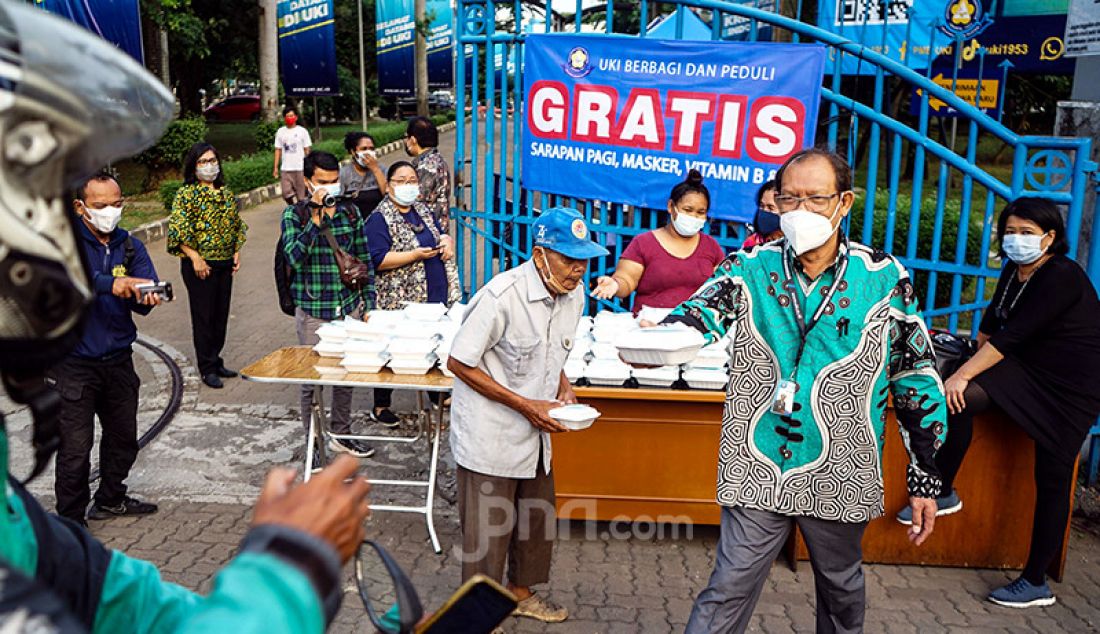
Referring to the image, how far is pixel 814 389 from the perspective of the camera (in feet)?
11.0

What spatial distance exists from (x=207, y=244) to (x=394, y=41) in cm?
1977

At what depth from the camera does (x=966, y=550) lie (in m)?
5.24

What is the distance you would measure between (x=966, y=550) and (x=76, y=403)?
4.73 metres

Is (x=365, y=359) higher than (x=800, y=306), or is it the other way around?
(x=800, y=306)

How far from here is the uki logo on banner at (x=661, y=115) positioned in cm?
656

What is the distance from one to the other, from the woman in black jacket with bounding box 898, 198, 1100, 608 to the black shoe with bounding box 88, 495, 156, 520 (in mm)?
4346

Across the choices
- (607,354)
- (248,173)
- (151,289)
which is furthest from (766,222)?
(248,173)

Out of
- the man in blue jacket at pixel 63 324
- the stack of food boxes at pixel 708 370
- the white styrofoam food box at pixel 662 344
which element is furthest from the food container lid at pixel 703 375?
the man in blue jacket at pixel 63 324

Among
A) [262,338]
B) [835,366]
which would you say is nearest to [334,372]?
[835,366]

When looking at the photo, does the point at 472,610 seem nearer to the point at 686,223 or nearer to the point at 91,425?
the point at 91,425

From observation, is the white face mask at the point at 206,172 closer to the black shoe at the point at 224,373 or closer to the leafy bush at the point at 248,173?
the black shoe at the point at 224,373

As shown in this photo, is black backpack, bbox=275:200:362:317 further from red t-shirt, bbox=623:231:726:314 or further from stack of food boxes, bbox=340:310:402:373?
red t-shirt, bbox=623:231:726:314

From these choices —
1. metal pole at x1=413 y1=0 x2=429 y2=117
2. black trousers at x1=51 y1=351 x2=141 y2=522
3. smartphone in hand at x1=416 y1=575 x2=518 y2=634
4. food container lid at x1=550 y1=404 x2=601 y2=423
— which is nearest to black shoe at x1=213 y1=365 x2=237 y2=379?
black trousers at x1=51 y1=351 x2=141 y2=522

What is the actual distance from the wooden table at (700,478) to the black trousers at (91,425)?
7.88ft
